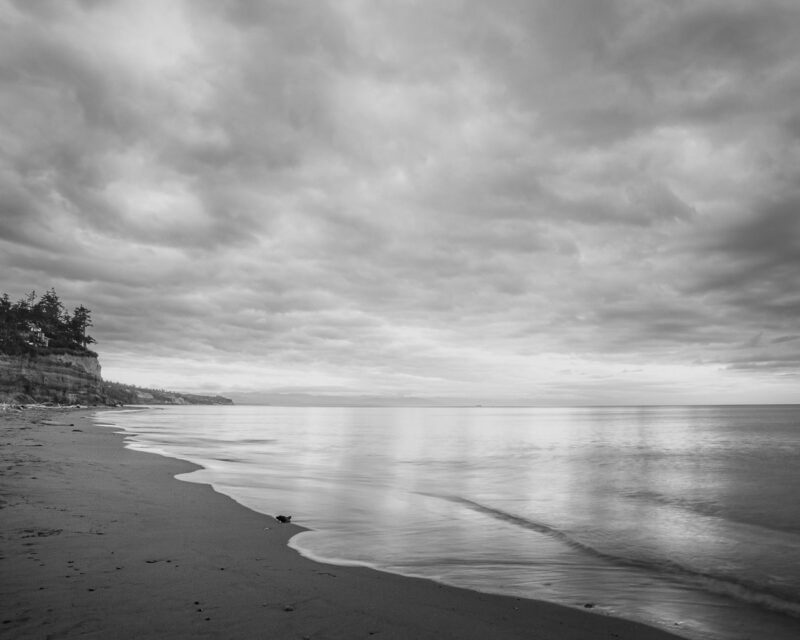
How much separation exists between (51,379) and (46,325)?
27905mm

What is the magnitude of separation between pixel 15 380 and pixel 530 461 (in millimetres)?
105091

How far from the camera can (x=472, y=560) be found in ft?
29.7

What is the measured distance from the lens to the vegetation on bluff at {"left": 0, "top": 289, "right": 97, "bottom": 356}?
11394 centimetres

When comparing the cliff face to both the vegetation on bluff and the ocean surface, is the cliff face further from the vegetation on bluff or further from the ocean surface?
the ocean surface

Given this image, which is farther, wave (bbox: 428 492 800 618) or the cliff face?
the cliff face

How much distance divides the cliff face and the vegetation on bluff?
131 inches

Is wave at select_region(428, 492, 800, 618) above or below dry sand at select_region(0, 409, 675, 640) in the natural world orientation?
below

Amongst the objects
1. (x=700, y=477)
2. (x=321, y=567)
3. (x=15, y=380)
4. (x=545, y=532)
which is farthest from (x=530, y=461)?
(x=15, y=380)

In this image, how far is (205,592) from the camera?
19.7ft

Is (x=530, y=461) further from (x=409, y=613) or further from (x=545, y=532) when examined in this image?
(x=409, y=613)

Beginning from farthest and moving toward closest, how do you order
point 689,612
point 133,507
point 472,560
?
point 133,507 < point 472,560 < point 689,612

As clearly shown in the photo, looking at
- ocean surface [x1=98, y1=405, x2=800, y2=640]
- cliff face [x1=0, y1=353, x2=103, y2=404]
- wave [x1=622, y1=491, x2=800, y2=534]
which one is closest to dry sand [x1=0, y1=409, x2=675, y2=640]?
ocean surface [x1=98, y1=405, x2=800, y2=640]

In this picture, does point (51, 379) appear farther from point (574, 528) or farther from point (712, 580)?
point (712, 580)

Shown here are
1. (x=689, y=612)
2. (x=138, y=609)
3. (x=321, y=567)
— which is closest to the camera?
(x=138, y=609)
